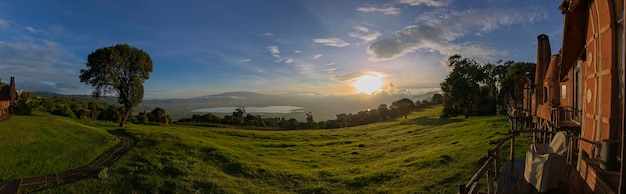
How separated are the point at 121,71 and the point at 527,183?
129 ft

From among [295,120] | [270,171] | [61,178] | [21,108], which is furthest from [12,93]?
[295,120]

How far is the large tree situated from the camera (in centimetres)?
3397

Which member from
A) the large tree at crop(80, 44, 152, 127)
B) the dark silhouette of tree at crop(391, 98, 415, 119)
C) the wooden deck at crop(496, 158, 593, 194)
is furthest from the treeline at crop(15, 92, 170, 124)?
the dark silhouette of tree at crop(391, 98, 415, 119)

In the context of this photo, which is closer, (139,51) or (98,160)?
(98,160)

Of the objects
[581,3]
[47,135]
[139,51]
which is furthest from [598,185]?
[139,51]

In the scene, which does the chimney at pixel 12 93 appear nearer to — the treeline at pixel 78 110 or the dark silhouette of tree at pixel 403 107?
the treeline at pixel 78 110

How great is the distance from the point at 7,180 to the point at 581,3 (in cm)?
2793

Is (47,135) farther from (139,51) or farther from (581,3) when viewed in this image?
(581,3)

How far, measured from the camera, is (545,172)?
845 cm

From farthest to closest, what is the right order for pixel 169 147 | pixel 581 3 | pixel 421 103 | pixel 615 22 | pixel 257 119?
pixel 421 103 < pixel 257 119 < pixel 169 147 < pixel 581 3 < pixel 615 22

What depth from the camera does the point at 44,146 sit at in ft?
70.9

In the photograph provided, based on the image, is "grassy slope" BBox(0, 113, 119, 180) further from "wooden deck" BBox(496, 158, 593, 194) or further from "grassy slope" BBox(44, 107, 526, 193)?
"wooden deck" BBox(496, 158, 593, 194)

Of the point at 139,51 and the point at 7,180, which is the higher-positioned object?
the point at 139,51

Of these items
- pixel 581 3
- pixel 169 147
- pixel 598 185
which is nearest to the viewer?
pixel 598 185
